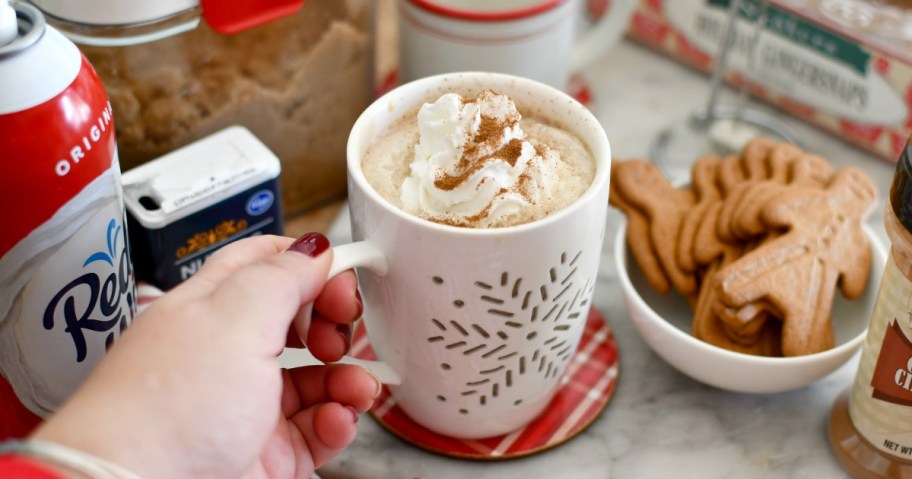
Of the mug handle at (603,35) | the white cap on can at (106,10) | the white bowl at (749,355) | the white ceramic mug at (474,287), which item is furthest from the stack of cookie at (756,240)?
the white cap on can at (106,10)

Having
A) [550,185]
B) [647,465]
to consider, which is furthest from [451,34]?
[647,465]

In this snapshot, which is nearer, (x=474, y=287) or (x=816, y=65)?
(x=474, y=287)

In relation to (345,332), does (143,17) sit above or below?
above

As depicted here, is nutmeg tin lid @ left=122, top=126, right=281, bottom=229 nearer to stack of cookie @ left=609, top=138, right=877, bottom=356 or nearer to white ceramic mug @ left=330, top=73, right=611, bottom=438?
white ceramic mug @ left=330, top=73, right=611, bottom=438

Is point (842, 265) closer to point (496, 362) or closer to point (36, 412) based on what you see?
point (496, 362)

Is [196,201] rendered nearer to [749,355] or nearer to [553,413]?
[553,413]

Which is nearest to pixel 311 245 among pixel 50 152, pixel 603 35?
pixel 50 152

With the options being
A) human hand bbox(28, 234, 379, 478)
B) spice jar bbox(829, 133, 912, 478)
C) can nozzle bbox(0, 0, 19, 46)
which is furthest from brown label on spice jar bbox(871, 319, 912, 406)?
can nozzle bbox(0, 0, 19, 46)
